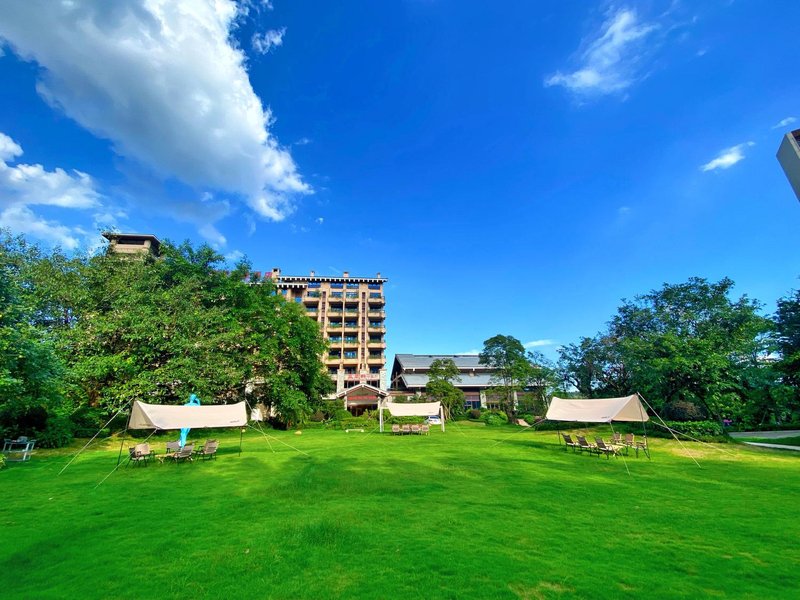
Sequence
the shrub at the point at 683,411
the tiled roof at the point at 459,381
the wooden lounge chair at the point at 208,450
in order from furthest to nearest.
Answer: the tiled roof at the point at 459,381, the shrub at the point at 683,411, the wooden lounge chair at the point at 208,450

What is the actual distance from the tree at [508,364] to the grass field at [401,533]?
25.0m

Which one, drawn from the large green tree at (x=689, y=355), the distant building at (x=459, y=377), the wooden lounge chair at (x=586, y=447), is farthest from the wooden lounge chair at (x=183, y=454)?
the distant building at (x=459, y=377)

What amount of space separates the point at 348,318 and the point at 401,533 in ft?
173

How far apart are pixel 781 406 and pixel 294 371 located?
34024mm

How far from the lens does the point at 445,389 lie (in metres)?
40.3

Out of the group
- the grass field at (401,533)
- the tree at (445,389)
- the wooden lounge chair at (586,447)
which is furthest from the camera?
the tree at (445,389)

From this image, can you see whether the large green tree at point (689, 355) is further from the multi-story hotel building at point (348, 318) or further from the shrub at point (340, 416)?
the multi-story hotel building at point (348, 318)

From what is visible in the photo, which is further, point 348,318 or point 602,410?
point 348,318

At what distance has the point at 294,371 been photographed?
33.8 metres

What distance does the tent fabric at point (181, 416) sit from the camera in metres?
14.6

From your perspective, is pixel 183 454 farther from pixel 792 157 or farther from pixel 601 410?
pixel 792 157

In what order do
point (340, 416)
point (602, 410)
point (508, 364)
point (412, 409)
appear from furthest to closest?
point (508, 364), point (340, 416), point (412, 409), point (602, 410)

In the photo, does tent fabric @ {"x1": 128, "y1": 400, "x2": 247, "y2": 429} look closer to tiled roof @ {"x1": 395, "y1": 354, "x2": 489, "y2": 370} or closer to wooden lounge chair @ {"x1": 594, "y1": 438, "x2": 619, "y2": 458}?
wooden lounge chair @ {"x1": 594, "y1": 438, "x2": 619, "y2": 458}

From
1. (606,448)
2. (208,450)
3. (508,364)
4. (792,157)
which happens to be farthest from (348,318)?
(792,157)
